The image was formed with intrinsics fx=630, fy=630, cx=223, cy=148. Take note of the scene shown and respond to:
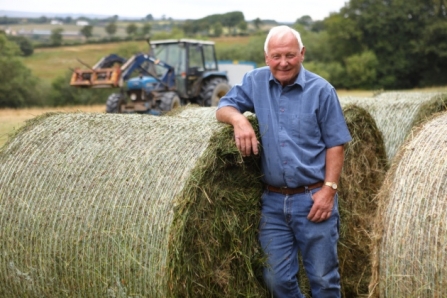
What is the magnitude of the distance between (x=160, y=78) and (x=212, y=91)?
1.46 m

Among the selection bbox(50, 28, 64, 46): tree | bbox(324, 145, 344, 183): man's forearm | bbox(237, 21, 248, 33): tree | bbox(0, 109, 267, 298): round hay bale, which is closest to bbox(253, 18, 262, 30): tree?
bbox(237, 21, 248, 33): tree

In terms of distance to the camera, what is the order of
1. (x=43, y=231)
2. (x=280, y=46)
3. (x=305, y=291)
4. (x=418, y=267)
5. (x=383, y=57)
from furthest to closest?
(x=383, y=57) < (x=305, y=291) < (x=43, y=231) < (x=280, y=46) < (x=418, y=267)

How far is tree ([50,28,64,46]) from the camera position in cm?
2390

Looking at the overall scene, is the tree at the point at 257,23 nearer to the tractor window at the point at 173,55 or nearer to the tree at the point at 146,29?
the tree at the point at 146,29

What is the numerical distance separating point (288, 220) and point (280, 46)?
3.80 feet

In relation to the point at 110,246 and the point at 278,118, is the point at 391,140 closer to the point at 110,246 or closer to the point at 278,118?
the point at 278,118

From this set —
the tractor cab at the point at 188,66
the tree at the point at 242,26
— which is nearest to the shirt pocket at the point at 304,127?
the tractor cab at the point at 188,66

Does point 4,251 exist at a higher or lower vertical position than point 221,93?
higher

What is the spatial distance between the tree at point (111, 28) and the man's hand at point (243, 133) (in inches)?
1200

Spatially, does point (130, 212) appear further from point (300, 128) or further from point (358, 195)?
point (358, 195)

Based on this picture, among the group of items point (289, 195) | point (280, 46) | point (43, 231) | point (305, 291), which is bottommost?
point (305, 291)

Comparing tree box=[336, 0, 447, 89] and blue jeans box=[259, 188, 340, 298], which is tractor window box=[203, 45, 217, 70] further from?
tree box=[336, 0, 447, 89]

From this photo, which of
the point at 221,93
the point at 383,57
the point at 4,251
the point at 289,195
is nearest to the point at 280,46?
the point at 289,195

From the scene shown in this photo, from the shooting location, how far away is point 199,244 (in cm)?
419
